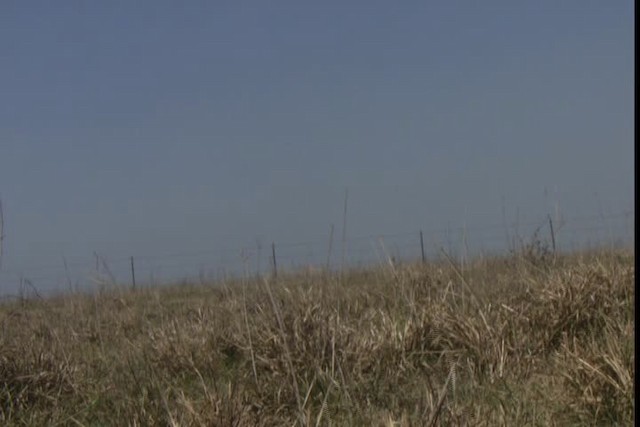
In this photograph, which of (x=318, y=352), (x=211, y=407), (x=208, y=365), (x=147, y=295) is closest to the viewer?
(x=211, y=407)

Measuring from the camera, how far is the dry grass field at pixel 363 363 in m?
3.42

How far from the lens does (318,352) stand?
4.54 m

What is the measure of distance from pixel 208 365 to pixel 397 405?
1.93 metres

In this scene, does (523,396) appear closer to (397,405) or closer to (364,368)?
(397,405)

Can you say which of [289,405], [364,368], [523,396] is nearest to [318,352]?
[364,368]

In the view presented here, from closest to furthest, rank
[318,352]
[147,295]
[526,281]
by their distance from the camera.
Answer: [318,352], [526,281], [147,295]

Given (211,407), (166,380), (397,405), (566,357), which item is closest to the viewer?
(211,407)

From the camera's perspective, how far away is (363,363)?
15.0 feet

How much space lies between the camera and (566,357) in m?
3.88

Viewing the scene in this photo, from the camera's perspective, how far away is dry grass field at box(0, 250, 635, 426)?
11.2ft

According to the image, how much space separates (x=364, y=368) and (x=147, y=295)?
6212 millimetres

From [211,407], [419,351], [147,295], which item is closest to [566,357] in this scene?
[419,351]

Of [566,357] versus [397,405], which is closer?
[397,405]

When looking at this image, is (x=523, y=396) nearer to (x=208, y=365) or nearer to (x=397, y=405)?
(x=397, y=405)
